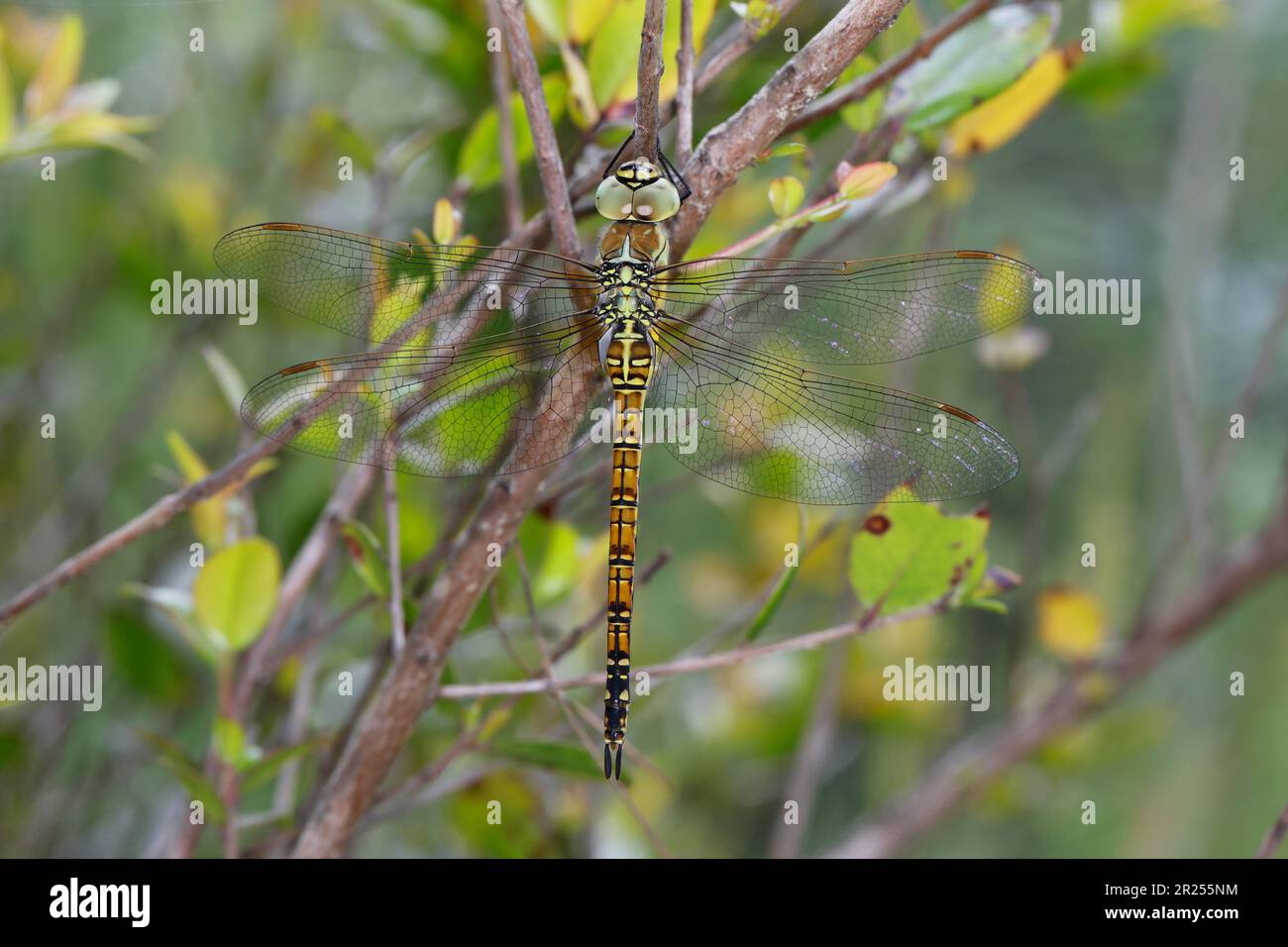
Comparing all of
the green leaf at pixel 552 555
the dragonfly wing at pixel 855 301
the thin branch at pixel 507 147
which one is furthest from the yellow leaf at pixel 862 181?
the green leaf at pixel 552 555

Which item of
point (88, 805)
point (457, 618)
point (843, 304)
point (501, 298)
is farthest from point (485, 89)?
point (88, 805)

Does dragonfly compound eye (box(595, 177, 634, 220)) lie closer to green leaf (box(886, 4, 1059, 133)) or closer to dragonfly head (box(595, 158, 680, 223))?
dragonfly head (box(595, 158, 680, 223))

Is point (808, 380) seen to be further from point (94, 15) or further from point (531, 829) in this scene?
point (94, 15)

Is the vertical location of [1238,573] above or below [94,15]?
below

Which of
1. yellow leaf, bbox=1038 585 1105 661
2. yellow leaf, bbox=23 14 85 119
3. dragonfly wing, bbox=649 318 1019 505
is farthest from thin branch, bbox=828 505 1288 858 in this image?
yellow leaf, bbox=23 14 85 119

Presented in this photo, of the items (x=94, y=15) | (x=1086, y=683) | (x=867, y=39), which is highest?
(x=94, y=15)
